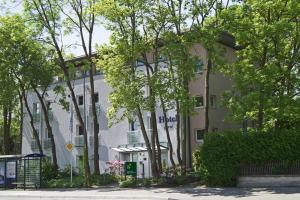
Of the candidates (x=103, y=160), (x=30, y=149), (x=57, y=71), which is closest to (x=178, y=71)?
(x=57, y=71)

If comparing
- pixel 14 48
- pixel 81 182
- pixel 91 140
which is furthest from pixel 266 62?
pixel 91 140

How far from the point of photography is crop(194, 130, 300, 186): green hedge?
24391 mm

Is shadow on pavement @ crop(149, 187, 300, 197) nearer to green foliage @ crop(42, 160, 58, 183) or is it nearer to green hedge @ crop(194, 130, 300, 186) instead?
green hedge @ crop(194, 130, 300, 186)

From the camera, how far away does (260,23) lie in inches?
1019

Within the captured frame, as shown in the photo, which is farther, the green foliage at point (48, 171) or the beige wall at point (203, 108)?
the beige wall at point (203, 108)

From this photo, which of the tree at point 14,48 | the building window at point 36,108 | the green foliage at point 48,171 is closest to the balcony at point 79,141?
the building window at point 36,108

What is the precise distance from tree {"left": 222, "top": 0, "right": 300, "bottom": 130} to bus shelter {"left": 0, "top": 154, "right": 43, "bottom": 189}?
40.2 ft

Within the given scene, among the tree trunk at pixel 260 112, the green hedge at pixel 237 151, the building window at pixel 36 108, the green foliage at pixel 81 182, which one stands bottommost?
the green foliage at pixel 81 182

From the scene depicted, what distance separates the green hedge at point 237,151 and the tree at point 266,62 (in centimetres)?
117

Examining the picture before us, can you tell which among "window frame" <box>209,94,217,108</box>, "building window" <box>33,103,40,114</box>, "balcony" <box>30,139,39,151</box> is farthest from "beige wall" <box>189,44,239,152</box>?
"building window" <box>33,103,40,114</box>

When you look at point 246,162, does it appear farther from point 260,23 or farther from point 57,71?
point 57,71

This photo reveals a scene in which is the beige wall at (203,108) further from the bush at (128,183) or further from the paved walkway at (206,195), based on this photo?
the paved walkway at (206,195)

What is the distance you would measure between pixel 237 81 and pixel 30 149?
30810 mm

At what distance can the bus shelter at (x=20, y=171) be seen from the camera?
31.6 m
